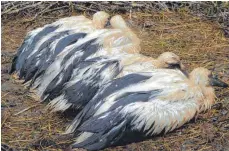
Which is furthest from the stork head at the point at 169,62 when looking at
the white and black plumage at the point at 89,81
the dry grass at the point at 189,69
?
the dry grass at the point at 189,69

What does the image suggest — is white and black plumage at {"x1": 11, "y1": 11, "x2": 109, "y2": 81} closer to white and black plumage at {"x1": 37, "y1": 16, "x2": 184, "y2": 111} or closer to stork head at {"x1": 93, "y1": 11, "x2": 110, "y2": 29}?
stork head at {"x1": 93, "y1": 11, "x2": 110, "y2": 29}

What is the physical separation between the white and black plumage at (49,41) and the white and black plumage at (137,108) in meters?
1.19

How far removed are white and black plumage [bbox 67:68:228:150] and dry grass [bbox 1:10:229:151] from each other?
15 cm

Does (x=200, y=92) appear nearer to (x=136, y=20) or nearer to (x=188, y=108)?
(x=188, y=108)

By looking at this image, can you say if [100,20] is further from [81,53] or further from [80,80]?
[80,80]

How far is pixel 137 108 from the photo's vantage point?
5199 millimetres

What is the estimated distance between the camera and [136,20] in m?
8.45

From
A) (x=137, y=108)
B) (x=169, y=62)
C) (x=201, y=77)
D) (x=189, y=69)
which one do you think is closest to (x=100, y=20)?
(x=189, y=69)

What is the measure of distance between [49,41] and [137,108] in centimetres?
189

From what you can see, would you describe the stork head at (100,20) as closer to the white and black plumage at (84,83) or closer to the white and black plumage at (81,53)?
the white and black plumage at (81,53)

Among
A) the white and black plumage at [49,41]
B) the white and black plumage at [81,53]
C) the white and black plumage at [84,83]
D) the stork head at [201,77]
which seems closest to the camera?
the white and black plumage at [84,83]

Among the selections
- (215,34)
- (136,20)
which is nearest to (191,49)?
(215,34)

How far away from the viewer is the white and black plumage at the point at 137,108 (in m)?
5.17

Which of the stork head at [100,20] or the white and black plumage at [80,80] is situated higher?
the stork head at [100,20]
